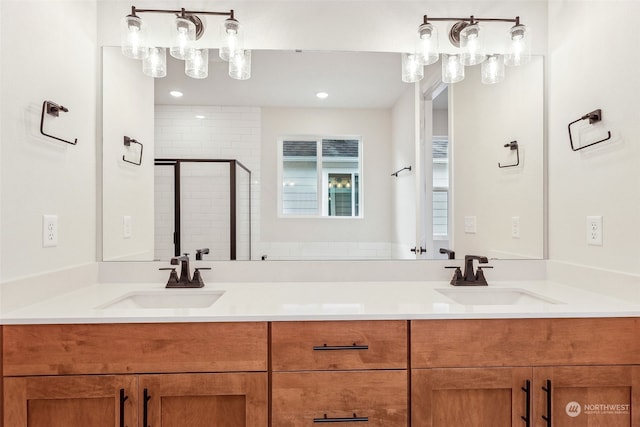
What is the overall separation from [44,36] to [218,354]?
4.35 ft

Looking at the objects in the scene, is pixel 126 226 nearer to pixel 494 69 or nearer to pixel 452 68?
pixel 452 68

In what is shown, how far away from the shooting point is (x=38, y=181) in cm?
125

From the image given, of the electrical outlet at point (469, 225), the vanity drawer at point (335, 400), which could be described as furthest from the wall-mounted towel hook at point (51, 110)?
the electrical outlet at point (469, 225)

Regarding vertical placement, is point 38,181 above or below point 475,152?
below

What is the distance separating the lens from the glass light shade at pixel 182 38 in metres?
1.57

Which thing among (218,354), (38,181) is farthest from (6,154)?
(218,354)

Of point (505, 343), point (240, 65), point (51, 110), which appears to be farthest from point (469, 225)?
point (51, 110)

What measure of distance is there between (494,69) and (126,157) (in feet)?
6.08

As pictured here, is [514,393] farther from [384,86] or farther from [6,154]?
[6,154]

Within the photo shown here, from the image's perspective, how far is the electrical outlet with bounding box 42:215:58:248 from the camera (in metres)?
1.28

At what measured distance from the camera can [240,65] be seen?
64.9 inches

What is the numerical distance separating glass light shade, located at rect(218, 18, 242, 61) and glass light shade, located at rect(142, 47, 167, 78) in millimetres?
288

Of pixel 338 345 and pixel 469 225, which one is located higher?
pixel 469 225

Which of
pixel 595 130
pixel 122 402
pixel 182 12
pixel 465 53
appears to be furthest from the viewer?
pixel 465 53
